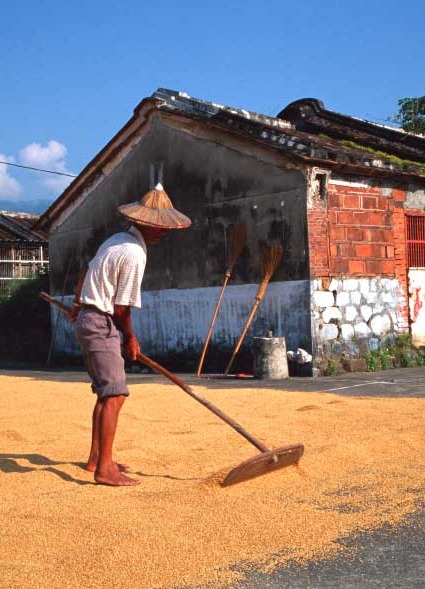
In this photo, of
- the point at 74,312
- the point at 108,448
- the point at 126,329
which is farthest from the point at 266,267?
the point at 108,448

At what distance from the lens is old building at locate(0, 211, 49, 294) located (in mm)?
23234

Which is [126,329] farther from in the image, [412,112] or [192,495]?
[412,112]

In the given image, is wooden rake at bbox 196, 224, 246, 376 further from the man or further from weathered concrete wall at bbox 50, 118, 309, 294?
the man

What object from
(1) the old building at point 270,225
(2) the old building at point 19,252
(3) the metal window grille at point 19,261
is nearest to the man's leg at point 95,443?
(1) the old building at point 270,225

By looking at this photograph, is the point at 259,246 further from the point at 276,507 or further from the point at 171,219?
the point at 276,507

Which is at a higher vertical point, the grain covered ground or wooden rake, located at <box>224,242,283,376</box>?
wooden rake, located at <box>224,242,283,376</box>

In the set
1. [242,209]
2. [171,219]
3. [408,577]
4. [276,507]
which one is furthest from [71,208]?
[408,577]

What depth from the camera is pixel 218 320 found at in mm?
13133

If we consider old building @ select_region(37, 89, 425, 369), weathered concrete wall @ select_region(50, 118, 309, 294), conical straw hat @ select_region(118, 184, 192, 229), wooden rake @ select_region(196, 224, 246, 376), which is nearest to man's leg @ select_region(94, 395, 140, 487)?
conical straw hat @ select_region(118, 184, 192, 229)

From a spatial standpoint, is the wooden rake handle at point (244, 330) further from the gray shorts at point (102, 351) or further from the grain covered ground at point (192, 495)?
the gray shorts at point (102, 351)

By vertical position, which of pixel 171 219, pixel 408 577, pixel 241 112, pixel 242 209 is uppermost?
pixel 241 112

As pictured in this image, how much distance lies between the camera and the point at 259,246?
12461mm

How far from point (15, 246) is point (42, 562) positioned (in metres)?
20.9

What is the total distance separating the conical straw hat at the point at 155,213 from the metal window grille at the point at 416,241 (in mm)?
8351
